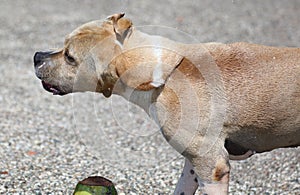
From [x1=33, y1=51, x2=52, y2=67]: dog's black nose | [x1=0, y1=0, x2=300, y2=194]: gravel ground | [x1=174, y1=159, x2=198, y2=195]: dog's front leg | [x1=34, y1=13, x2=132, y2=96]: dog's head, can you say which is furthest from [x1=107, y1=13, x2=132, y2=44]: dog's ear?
[x1=0, y1=0, x2=300, y2=194]: gravel ground

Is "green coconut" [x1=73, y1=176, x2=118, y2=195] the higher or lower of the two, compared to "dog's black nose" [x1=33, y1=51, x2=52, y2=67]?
Answer: lower

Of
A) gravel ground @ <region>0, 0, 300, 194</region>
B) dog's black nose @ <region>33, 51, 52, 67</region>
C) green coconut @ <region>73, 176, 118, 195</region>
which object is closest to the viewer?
green coconut @ <region>73, 176, 118, 195</region>

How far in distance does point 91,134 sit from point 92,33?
182 centimetres

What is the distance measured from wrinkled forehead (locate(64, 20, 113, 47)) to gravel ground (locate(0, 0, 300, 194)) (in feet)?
4.81

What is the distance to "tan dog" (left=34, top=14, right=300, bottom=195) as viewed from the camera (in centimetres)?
435

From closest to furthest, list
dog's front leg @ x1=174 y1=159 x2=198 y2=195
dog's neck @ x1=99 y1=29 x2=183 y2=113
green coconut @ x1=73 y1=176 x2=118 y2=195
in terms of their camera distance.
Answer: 1. dog's neck @ x1=99 y1=29 x2=183 y2=113
2. green coconut @ x1=73 y1=176 x2=118 y2=195
3. dog's front leg @ x1=174 y1=159 x2=198 y2=195

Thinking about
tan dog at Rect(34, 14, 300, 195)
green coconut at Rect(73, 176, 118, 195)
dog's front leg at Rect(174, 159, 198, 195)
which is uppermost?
tan dog at Rect(34, 14, 300, 195)

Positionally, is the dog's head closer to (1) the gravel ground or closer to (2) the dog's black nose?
(2) the dog's black nose

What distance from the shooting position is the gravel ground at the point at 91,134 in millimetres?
6301

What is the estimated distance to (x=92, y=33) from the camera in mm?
4473

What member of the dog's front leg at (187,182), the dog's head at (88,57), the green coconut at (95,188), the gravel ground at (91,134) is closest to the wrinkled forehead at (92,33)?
the dog's head at (88,57)

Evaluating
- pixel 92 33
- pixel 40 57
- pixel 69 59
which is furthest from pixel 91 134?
pixel 92 33

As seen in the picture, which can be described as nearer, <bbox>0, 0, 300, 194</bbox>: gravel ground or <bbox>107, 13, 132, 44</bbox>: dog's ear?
<bbox>107, 13, 132, 44</bbox>: dog's ear

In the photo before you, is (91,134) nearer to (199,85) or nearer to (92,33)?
(92,33)
